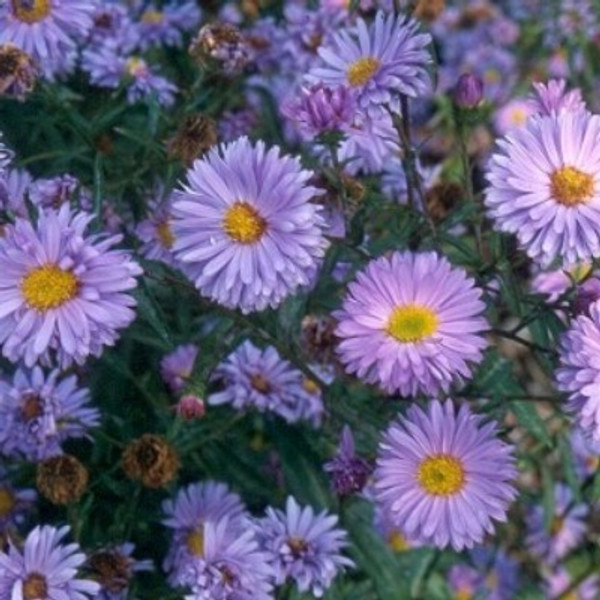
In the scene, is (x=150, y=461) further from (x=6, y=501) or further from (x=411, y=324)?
(x=411, y=324)

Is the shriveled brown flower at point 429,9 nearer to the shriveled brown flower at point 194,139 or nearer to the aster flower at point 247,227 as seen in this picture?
the shriveled brown flower at point 194,139

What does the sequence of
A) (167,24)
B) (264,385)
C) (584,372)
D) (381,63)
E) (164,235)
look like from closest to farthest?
(584,372), (381,63), (164,235), (264,385), (167,24)

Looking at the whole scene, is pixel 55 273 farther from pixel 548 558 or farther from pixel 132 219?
pixel 548 558

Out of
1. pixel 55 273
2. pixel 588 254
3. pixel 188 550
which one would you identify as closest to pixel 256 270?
pixel 55 273

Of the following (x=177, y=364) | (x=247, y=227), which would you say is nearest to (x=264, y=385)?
(x=177, y=364)

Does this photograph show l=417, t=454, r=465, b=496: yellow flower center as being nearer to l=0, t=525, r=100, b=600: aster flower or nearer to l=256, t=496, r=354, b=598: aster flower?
l=256, t=496, r=354, b=598: aster flower

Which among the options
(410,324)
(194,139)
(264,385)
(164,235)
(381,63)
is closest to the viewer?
(410,324)

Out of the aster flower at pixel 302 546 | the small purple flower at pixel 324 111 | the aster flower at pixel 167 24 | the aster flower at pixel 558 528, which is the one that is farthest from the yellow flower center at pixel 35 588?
the aster flower at pixel 558 528

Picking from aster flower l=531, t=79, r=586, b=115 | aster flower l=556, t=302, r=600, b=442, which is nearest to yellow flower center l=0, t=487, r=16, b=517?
aster flower l=556, t=302, r=600, b=442
